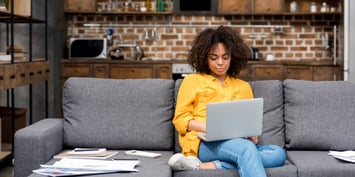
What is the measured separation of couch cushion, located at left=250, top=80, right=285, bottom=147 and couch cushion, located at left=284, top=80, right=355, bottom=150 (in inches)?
1.6

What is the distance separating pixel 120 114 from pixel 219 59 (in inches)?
26.0

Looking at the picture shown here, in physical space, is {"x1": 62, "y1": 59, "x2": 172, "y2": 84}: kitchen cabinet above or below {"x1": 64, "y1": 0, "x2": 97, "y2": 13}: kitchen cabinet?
below

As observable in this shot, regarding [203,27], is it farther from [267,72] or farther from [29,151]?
[29,151]

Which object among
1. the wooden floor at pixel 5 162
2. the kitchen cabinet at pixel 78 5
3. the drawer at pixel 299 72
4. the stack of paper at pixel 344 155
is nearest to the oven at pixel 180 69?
the drawer at pixel 299 72

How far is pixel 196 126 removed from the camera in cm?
274

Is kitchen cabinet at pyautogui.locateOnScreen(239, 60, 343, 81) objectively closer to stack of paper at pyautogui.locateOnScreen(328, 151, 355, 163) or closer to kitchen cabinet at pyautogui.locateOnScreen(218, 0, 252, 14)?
kitchen cabinet at pyautogui.locateOnScreen(218, 0, 252, 14)

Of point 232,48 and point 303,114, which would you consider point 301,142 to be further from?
point 232,48

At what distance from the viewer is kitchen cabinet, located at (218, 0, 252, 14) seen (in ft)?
22.4

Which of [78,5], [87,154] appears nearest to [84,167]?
[87,154]

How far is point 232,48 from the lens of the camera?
9.51 feet

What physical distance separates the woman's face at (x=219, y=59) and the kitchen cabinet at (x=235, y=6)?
4044 millimetres

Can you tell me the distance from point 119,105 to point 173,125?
0.33 metres

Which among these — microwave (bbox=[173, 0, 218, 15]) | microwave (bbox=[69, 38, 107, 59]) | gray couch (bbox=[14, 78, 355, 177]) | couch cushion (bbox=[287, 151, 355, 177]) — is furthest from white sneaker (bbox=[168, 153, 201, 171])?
microwave (bbox=[173, 0, 218, 15])

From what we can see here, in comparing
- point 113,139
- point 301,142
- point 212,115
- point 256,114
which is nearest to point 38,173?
point 113,139
